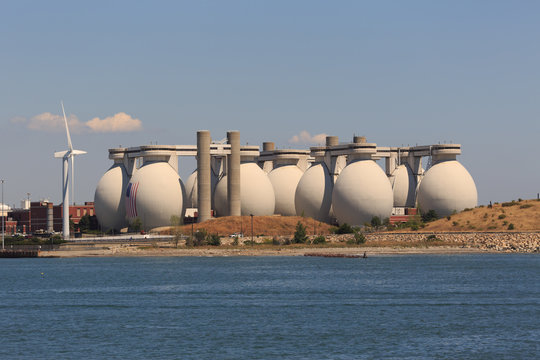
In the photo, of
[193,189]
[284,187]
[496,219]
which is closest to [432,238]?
[496,219]

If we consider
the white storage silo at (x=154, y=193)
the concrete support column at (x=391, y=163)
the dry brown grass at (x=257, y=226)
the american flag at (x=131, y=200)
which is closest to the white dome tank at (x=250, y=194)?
the white storage silo at (x=154, y=193)

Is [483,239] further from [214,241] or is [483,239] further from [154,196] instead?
[154,196]

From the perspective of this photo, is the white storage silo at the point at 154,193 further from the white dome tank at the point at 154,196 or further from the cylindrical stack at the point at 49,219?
the cylindrical stack at the point at 49,219

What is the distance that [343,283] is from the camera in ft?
246

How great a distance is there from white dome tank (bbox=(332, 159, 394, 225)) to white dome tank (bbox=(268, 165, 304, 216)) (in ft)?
58.8

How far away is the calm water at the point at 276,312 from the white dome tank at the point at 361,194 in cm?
5878

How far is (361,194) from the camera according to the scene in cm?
15488

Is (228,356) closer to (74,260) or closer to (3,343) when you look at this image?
(3,343)

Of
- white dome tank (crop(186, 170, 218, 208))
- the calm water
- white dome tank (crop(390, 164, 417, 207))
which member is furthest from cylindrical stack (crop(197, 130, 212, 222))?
the calm water

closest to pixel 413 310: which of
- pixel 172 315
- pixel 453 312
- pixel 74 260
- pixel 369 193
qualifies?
pixel 453 312

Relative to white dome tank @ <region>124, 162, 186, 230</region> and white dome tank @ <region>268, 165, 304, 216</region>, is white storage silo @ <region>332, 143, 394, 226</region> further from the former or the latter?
white dome tank @ <region>124, 162, 186, 230</region>

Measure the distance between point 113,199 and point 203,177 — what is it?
21.4 meters

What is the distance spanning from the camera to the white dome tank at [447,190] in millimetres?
165125

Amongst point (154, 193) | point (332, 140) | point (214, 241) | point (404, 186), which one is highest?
point (332, 140)
